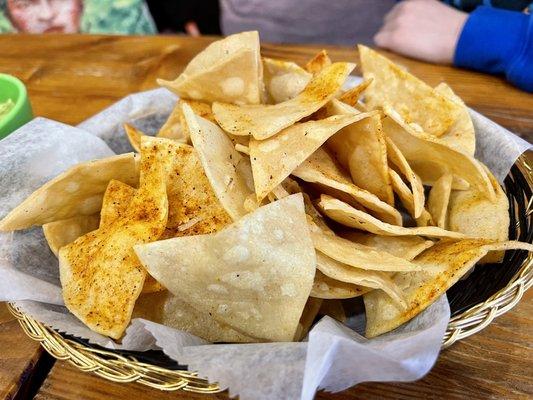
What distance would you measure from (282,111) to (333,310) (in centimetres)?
32

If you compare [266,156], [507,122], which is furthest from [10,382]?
[507,122]

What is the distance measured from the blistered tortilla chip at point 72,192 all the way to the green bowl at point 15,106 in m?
0.29

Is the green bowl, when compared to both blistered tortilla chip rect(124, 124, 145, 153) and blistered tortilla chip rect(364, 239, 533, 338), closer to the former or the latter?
blistered tortilla chip rect(124, 124, 145, 153)

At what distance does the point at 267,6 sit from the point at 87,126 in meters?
0.99

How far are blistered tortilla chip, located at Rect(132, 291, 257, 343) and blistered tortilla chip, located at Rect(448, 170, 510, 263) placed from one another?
400mm

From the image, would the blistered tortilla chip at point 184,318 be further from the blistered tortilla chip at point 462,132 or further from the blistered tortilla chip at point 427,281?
the blistered tortilla chip at point 462,132

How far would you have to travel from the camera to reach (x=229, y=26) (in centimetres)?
207

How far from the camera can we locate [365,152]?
0.87 m

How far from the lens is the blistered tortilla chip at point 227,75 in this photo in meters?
0.96

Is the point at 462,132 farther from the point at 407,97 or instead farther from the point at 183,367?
the point at 183,367

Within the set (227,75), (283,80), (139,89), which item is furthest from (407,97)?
(139,89)

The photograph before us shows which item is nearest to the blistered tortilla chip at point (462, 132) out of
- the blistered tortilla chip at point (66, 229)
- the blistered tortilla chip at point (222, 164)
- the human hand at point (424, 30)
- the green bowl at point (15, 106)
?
the blistered tortilla chip at point (222, 164)

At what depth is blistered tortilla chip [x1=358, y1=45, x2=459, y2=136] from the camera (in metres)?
1.06

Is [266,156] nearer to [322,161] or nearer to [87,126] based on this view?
[322,161]
